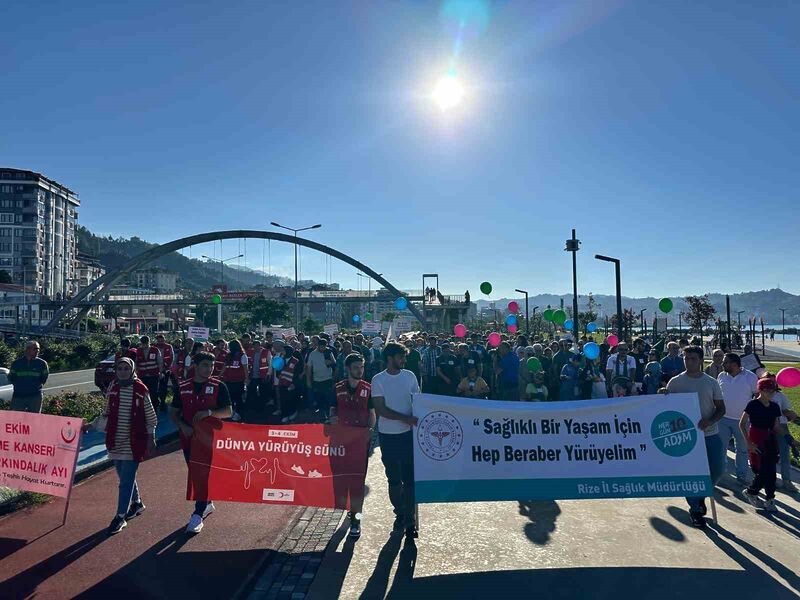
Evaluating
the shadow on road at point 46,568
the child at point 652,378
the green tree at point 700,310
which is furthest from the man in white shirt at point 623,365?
the green tree at point 700,310

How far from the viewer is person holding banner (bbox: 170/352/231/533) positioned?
18.1ft

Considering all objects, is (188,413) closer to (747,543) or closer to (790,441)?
(747,543)

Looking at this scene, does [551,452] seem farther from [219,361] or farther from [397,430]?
[219,361]

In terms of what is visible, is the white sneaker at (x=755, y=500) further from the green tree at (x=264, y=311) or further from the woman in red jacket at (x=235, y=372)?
the green tree at (x=264, y=311)

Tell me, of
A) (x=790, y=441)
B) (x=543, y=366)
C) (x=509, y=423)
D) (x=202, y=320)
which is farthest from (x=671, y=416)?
(x=202, y=320)

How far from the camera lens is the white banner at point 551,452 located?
5.27m

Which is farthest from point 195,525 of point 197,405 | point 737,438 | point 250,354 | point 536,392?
point 250,354

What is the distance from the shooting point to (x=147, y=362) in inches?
444

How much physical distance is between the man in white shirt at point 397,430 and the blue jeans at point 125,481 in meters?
2.66

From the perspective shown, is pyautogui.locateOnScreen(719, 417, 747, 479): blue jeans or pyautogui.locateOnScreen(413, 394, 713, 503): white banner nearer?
pyautogui.locateOnScreen(413, 394, 713, 503): white banner

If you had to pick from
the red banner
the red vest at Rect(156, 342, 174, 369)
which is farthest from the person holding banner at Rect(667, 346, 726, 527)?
the red vest at Rect(156, 342, 174, 369)

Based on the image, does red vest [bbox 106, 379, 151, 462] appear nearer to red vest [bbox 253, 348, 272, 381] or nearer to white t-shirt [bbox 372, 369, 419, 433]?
white t-shirt [bbox 372, 369, 419, 433]

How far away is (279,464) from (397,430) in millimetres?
1327

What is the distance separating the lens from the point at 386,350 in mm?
5586
